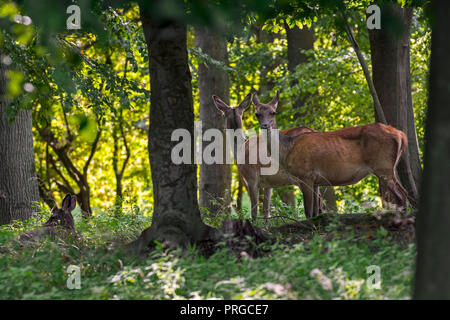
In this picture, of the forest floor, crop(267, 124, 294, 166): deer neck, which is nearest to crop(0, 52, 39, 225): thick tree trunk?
the forest floor

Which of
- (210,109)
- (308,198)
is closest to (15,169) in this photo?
(210,109)

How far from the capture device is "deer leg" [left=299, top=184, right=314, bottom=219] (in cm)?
1072

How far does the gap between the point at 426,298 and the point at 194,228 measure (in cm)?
389

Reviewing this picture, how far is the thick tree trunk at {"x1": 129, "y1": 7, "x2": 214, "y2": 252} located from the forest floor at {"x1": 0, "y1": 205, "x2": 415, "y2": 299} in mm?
523

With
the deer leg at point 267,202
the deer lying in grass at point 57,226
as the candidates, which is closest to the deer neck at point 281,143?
the deer leg at point 267,202

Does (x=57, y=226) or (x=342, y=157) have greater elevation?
(x=342, y=157)

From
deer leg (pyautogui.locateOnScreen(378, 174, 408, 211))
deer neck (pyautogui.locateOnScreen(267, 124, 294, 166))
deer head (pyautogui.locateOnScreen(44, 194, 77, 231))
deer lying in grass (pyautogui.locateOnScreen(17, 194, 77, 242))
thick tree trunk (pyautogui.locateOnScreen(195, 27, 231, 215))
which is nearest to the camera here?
deer lying in grass (pyautogui.locateOnScreen(17, 194, 77, 242))

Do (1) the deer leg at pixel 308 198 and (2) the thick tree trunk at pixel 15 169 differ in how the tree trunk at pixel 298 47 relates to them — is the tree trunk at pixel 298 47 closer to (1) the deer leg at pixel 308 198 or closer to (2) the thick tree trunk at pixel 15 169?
(1) the deer leg at pixel 308 198

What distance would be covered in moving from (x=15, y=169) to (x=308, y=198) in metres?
5.21

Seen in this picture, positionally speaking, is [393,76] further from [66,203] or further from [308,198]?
[66,203]

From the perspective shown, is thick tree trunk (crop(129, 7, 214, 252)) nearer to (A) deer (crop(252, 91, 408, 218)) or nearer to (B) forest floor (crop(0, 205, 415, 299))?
(B) forest floor (crop(0, 205, 415, 299))

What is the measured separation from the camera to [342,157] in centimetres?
1102

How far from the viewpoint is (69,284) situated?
261 inches
